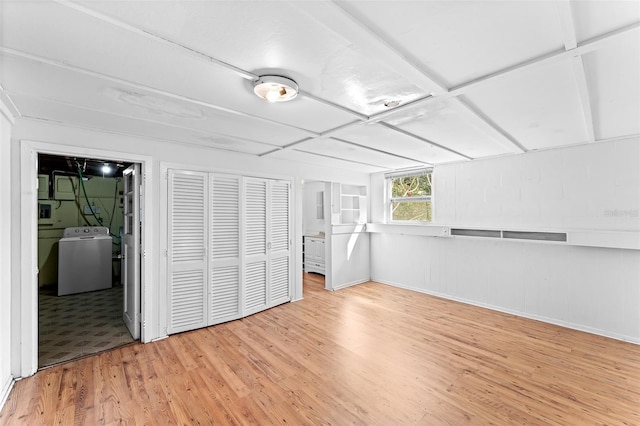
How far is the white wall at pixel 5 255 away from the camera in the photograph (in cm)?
218

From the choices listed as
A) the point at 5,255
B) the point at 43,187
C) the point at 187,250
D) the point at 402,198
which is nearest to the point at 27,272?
the point at 5,255

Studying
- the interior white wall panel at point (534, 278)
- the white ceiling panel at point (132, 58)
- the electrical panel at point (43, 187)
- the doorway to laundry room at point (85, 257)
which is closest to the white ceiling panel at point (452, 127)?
the white ceiling panel at point (132, 58)

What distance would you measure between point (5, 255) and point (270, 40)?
9.16ft

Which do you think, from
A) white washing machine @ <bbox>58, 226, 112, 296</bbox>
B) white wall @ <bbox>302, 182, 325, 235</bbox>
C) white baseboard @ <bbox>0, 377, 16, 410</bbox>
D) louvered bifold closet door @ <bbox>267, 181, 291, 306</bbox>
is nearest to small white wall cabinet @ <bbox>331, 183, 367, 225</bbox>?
louvered bifold closet door @ <bbox>267, 181, 291, 306</bbox>

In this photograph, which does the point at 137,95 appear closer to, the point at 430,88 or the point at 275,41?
the point at 275,41

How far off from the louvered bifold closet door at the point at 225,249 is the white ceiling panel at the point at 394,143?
1677 millimetres

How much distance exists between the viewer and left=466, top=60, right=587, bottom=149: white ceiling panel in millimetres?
1738

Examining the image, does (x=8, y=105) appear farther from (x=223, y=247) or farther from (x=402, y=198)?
(x=402, y=198)

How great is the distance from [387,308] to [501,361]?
66.8 inches

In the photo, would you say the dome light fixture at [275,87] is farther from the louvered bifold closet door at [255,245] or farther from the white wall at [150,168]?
the louvered bifold closet door at [255,245]

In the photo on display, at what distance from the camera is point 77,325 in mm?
3568

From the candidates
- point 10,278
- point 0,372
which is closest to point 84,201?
point 10,278

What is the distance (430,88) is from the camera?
5.96 feet

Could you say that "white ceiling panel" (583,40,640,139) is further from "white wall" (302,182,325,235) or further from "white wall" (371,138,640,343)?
"white wall" (302,182,325,235)
